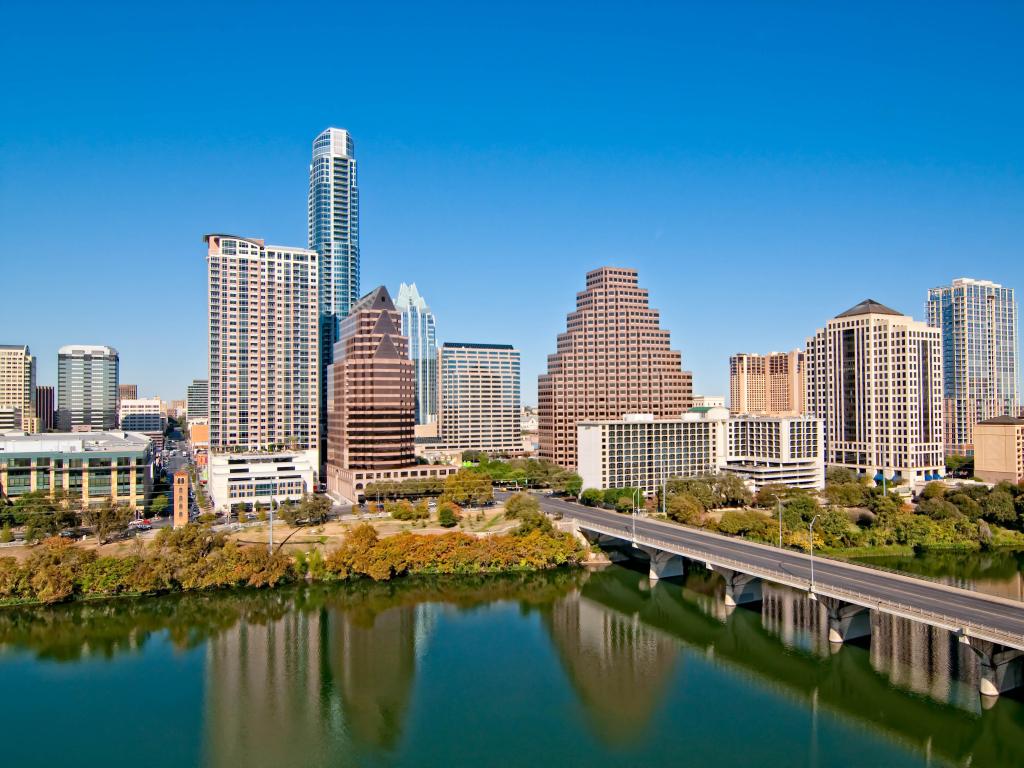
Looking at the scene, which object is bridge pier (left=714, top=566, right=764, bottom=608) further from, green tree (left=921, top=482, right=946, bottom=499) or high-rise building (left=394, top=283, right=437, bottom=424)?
high-rise building (left=394, top=283, right=437, bottom=424)

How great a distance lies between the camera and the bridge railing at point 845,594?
34000 mm

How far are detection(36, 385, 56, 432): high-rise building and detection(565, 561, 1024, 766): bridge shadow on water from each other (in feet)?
551

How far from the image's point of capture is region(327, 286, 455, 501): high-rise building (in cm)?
8581

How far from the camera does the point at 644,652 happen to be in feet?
146

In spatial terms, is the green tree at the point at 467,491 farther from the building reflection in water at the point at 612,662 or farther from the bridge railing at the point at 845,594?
the building reflection in water at the point at 612,662

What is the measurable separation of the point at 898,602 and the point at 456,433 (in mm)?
107985

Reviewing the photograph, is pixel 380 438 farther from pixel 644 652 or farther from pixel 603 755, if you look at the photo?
pixel 603 755

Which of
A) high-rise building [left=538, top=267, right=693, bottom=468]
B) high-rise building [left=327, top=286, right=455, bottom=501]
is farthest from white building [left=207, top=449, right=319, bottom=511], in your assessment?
high-rise building [left=538, top=267, right=693, bottom=468]

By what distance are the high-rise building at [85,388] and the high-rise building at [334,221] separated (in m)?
70.5

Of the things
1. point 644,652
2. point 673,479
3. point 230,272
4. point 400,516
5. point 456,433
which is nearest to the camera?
point 644,652

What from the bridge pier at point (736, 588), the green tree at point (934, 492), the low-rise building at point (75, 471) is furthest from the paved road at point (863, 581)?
the low-rise building at point (75, 471)


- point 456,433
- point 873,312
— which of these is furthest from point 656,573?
point 456,433

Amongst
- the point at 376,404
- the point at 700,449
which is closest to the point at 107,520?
the point at 376,404

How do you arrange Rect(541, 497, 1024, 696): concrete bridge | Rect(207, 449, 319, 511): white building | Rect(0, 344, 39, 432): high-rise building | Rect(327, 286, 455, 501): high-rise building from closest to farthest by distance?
Rect(541, 497, 1024, 696): concrete bridge, Rect(207, 449, 319, 511): white building, Rect(327, 286, 455, 501): high-rise building, Rect(0, 344, 39, 432): high-rise building
